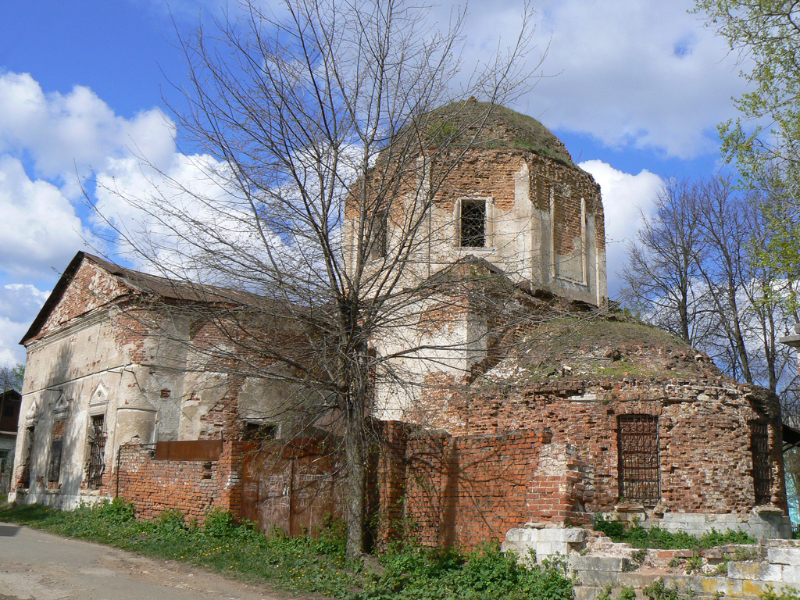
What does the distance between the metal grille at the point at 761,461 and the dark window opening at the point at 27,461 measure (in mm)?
18156

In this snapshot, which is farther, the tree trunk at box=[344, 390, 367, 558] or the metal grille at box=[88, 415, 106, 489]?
the metal grille at box=[88, 415, 106, 489]

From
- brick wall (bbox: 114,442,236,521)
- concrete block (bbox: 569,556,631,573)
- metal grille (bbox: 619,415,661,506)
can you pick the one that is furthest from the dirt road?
metal grille (bbox: 619,415,661,506)

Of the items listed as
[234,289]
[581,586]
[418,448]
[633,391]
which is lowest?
[581,586]

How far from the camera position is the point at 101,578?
8.21 meters

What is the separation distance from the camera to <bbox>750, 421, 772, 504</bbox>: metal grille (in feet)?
41.5

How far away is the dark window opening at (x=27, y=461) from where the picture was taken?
18.6 metres

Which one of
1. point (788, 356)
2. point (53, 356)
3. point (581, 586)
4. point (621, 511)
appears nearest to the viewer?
point (581, 586)

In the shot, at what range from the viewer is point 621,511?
38.3ft

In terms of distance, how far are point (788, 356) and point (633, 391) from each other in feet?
41.7

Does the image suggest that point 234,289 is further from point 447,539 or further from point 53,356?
point 53,356

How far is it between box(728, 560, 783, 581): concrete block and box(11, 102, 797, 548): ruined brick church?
Result: 1800mm

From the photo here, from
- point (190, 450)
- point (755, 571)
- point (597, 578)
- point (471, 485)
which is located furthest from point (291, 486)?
point (755, 571)

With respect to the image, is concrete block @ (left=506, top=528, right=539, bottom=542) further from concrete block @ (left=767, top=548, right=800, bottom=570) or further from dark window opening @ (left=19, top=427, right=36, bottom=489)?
dark window opening @ (left=19, top=427, right=36, bottom=489)

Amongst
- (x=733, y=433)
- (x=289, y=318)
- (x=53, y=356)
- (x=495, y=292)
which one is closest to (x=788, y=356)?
(x=733, y=433)
